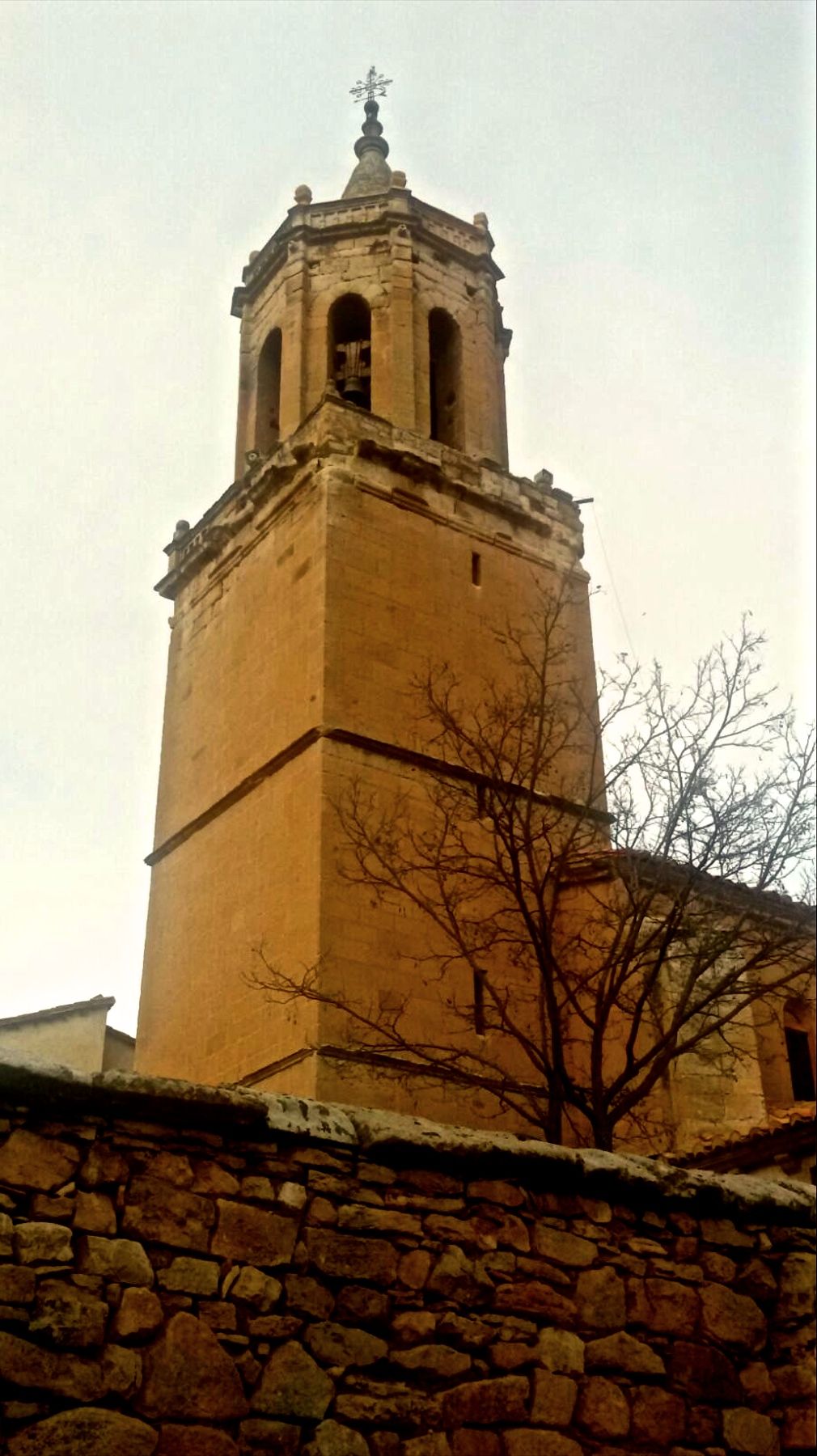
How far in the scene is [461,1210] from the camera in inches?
178

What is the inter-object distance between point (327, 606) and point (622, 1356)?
10.2 metres

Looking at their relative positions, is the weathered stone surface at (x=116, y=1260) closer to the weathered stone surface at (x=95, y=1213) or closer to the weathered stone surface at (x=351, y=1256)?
the weathered stone surface at (x=95, y=1213)

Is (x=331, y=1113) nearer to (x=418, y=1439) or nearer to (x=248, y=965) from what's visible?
(x=418, y=1439)

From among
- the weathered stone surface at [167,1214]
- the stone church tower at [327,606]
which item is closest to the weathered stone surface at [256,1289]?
the weathered stone surface at [167,1214]

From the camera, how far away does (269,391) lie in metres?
18.5

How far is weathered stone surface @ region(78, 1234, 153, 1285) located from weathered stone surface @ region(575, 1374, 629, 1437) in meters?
1.55

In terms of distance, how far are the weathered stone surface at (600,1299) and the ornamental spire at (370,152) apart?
17136 mm

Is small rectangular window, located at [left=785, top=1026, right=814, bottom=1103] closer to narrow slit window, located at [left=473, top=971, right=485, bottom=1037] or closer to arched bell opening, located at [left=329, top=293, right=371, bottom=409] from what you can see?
narrow slit window, located at [left=473, top=971, right=485, bottom=1037]

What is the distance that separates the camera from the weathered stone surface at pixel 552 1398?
4.36m

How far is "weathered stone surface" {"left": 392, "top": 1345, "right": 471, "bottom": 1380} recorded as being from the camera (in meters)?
4.19

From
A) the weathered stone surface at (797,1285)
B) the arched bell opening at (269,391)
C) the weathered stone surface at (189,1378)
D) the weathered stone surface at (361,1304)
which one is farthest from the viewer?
the arched bell opening at (269,391)

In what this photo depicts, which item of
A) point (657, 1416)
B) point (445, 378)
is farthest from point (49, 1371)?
point (445, 378)

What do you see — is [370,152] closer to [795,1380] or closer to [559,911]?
[559,911]

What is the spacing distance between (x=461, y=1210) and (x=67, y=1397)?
1409 millimetres
